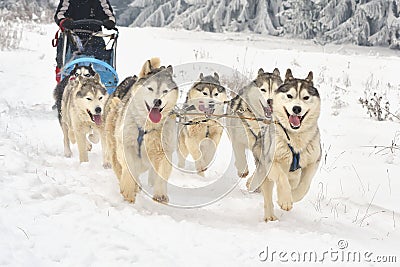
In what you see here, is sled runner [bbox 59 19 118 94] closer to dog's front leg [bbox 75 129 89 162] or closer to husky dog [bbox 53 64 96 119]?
husky dog [bbox 53 64 96 119]

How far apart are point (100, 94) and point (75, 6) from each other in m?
2.09

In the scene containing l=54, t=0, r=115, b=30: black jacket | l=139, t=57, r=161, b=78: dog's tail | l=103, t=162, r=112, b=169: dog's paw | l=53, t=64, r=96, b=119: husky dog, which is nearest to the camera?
l=139, t=57, r=161, b=78: dog's tail

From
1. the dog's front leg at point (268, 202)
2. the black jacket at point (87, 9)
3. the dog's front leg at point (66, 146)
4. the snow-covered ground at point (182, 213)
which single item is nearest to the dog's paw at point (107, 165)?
the snow-covered ground at point (182, 213)

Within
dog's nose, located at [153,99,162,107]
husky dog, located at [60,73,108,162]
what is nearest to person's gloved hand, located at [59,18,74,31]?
husky dog, located at [60,73,108,162]

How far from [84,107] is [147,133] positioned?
165 centimetres

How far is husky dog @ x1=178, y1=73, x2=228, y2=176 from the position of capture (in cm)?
517

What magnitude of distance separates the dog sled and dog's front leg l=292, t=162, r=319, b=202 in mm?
2877

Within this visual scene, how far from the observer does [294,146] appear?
148 inches

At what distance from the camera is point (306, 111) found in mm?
3789

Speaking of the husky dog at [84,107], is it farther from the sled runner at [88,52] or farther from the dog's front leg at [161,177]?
the dog's front leg at [161,177]

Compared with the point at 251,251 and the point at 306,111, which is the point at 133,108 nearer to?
the point at 306,111

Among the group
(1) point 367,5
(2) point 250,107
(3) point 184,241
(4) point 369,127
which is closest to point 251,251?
(3) point 184,241

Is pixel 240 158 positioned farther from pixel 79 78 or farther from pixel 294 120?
pixel 79 78
